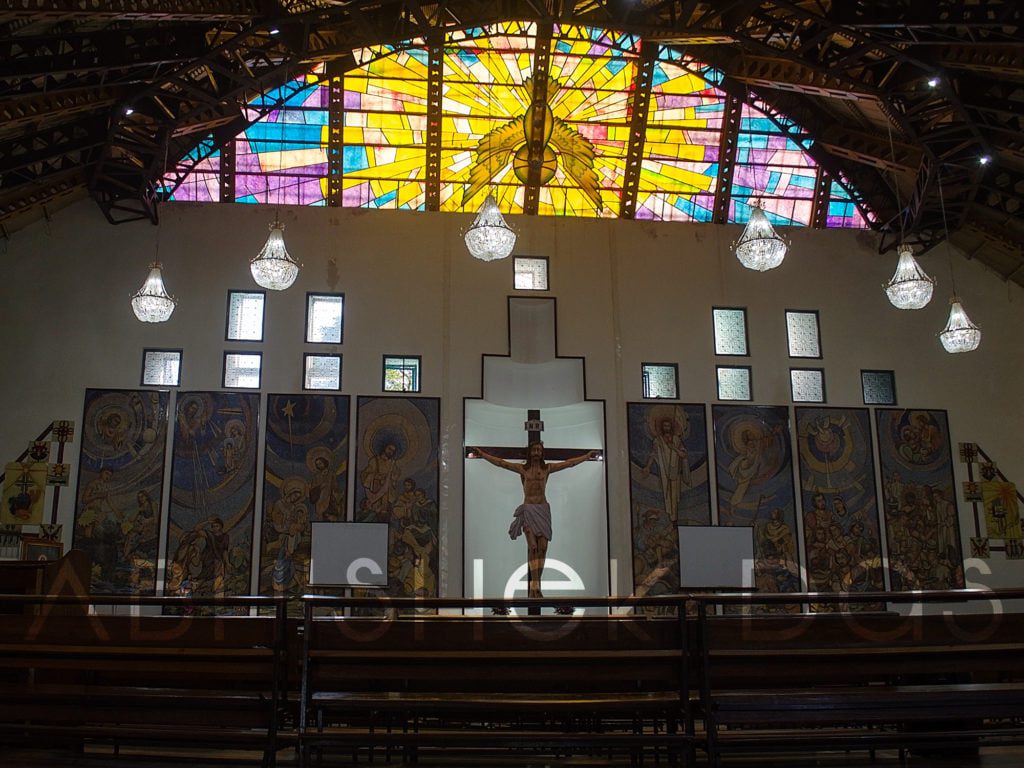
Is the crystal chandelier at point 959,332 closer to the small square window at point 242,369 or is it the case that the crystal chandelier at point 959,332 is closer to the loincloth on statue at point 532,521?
the loincloth on statue at point 532,521

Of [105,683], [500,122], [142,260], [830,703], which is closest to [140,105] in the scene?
[142,260]

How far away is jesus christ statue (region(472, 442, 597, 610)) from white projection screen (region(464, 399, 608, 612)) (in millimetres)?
1481

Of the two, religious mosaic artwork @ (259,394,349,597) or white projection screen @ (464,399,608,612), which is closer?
religious mosaic artwork @ (259,394,349,597)

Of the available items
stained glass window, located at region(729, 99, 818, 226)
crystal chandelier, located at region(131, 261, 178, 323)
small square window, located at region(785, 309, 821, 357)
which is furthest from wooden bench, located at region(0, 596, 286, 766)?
stained glass window, located at region(729, 99, 818, 226)

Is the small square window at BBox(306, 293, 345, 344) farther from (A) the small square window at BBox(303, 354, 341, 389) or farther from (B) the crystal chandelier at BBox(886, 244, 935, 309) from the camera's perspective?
(B) the crystal chandelier at BBox(886, 244, 935, 309)

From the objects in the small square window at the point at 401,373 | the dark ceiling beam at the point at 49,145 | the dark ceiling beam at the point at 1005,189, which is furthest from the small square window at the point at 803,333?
the dark ceiling beam at the point at 49,145

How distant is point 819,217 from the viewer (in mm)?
16031

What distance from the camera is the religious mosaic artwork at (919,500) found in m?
14.4

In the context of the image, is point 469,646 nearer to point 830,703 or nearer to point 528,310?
point 830,703

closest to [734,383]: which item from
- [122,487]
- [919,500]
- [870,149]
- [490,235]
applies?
[919,500]

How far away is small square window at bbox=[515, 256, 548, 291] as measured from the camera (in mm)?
15180

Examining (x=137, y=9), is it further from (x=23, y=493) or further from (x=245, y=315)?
(x=23, y=493)

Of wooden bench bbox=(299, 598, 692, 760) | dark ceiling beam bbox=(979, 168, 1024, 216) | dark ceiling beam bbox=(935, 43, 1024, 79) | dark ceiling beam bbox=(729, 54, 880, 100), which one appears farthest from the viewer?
dark ceiling beam bbox=(979, 168, 1024, 216)

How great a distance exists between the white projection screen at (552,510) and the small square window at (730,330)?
2284 millimetres
